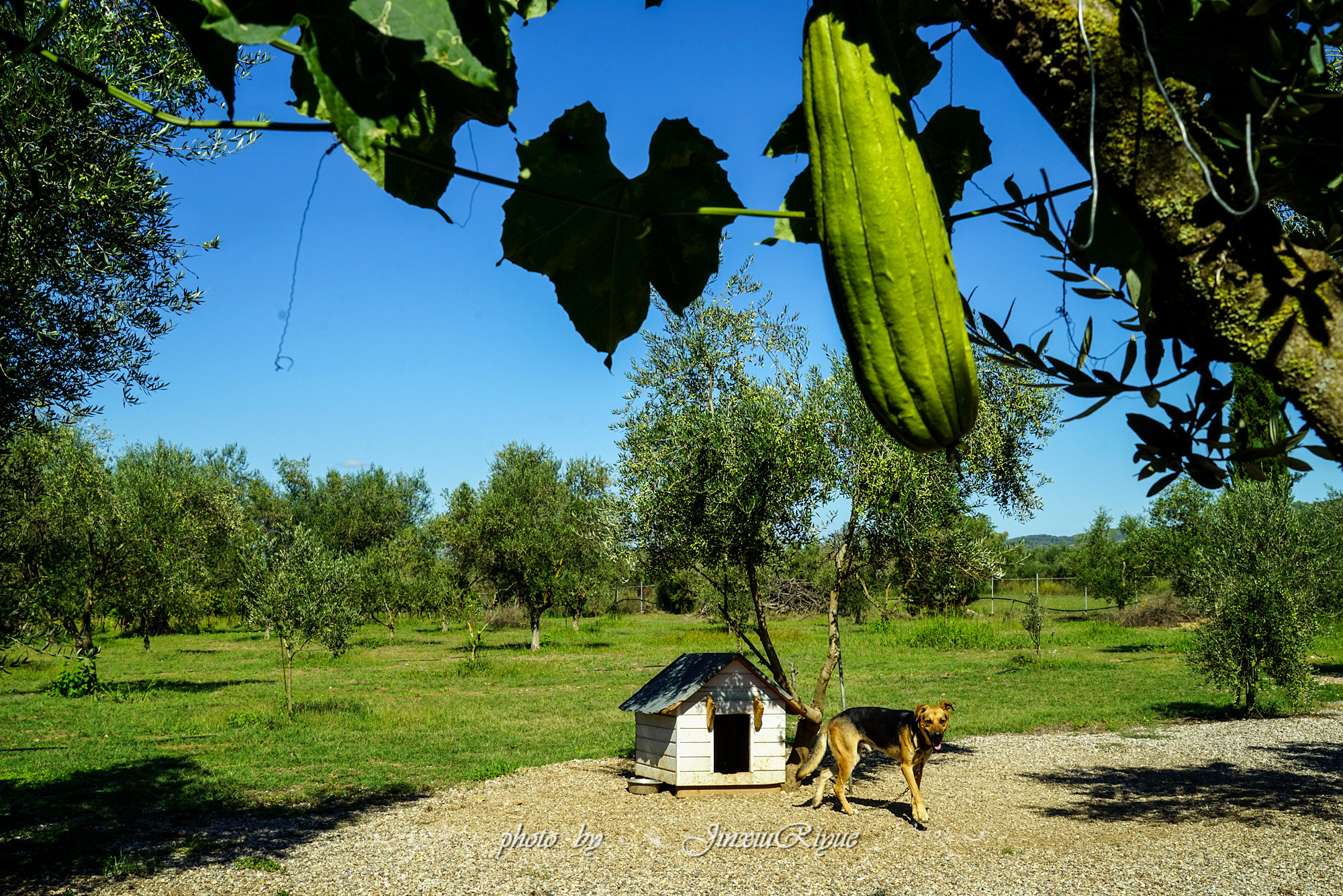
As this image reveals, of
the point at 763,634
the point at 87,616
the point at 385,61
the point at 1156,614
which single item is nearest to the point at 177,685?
the point at 87,616

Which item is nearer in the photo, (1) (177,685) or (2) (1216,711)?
(2) (1216,711)

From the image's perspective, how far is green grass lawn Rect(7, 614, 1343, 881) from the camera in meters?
10.2

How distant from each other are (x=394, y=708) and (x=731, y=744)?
8375 millimetres

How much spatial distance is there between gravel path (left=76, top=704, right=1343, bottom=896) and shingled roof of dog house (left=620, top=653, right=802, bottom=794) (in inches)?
10.4

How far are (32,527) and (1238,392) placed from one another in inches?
918

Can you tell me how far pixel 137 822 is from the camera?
9.05 m

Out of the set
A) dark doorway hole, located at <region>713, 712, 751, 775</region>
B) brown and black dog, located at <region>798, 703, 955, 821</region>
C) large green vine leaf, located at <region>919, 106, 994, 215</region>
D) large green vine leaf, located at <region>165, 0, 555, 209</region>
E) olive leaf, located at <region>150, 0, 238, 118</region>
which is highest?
large green vine leaf, located at <region>919, 106, 994, 215</region>

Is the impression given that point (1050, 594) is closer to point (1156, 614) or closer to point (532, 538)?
point (1156, 614)

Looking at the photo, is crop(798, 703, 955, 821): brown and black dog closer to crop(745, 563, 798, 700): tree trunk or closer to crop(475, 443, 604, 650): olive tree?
crop(745, 563, 798, 700): tree trunk

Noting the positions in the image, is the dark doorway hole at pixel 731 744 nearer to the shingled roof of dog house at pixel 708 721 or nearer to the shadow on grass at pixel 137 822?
the shingled roof of dog house at pixel 708 721

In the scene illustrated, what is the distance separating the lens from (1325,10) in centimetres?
71

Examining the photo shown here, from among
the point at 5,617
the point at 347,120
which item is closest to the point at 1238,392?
the point at 347,120

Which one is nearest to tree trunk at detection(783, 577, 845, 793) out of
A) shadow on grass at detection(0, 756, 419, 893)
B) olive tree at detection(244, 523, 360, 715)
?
shadow on grass at detection(0, 756, 419, 893)

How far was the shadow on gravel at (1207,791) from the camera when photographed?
29.3 ft
